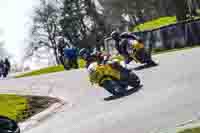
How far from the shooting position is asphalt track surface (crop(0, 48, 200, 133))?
1293 centimetres

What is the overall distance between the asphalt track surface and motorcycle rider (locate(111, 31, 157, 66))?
0.70 metres

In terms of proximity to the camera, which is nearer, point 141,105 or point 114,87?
point 141,105

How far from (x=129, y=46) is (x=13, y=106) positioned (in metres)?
5.46

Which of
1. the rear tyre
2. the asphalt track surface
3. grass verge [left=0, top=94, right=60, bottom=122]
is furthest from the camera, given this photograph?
grass verge [left=0, top=94, right=60, bottom=122]

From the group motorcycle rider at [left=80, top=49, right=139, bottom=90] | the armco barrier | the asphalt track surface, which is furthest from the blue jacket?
motorcycle rider at [left=80, top=49, right=139, bottom=90]

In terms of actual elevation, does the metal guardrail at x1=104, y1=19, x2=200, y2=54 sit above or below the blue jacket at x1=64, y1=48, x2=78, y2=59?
above

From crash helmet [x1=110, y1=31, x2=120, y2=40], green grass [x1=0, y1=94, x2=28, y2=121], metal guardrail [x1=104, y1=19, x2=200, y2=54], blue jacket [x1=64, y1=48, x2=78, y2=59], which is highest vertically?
crash helmet [x1=110, y1=31, x2=120, y2=40]

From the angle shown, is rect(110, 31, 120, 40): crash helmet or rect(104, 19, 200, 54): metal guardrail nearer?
rect(110, 31, 120, 40): crash helmet

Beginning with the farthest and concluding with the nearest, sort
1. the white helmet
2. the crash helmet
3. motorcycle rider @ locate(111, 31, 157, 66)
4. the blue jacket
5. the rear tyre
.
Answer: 1. the blue jacket
2. motorcycle rider @ locate(111, 31, 157, 66)
3. the crash helmet
4. the white helmet
5. the rear tyre

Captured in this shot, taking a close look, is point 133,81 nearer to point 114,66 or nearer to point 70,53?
point 114,66

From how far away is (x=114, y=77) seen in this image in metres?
19.4

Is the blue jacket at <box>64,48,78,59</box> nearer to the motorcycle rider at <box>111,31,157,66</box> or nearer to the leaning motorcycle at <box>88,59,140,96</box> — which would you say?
the motorcycle rider at <box>111,31,157,66</box>

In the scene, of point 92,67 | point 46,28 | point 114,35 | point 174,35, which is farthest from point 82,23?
point 92,67

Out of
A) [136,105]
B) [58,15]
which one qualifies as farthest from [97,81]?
[58,15]
